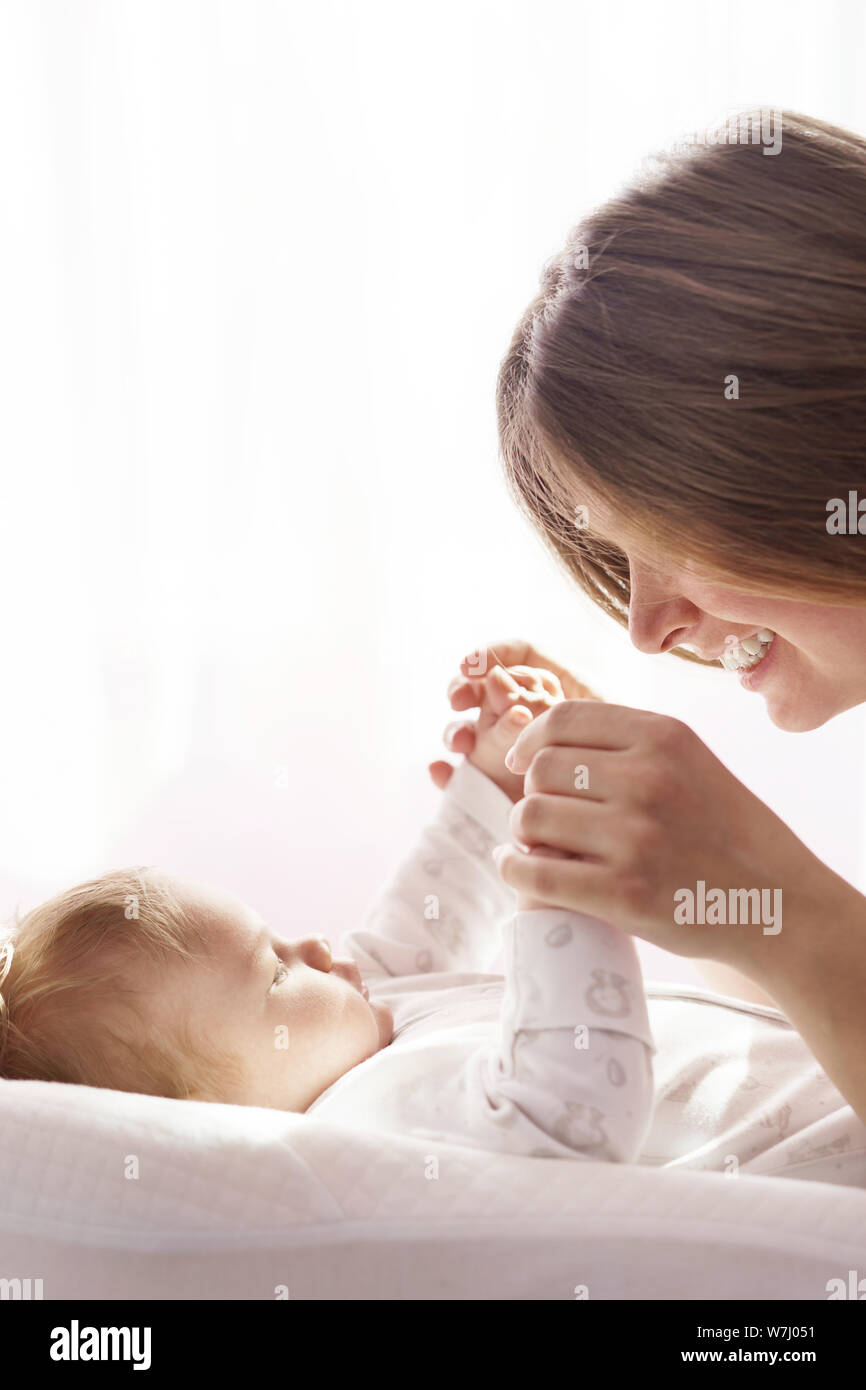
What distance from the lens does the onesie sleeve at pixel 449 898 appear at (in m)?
1.27

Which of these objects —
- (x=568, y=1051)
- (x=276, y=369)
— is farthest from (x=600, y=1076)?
(x=276, y=369)

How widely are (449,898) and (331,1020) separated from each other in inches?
10.7

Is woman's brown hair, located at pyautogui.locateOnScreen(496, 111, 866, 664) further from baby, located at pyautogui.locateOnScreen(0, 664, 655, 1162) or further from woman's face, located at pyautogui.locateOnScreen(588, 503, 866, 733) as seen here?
baby, located at pyautogui.locateOnScreen(0, 664, 655, 1162)

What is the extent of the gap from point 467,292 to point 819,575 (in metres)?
0.89

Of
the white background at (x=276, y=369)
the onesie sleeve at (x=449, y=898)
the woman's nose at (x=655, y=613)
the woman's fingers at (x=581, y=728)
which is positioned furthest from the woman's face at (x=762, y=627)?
the white background at (x=276, y=369)

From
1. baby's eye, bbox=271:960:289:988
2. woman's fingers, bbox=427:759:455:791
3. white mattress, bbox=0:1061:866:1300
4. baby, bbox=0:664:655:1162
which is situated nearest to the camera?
white mattress, bbox=0:1061:866:1300

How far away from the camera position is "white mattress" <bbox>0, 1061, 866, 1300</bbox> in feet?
2.27

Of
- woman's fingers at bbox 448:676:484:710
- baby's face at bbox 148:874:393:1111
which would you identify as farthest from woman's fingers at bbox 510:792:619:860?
woman's fingers at bbox 448:676:484:710

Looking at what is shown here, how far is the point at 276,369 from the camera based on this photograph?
5.09 feet

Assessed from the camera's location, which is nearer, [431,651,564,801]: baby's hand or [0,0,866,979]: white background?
[431,651,564,801]: baby's hand

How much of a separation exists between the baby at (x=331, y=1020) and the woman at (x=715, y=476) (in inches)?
4.0

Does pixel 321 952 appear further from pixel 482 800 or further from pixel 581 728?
pixel 581 728
